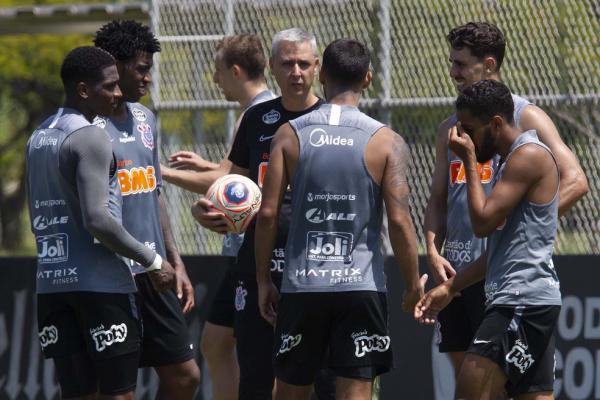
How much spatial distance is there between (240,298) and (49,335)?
1.25 meters

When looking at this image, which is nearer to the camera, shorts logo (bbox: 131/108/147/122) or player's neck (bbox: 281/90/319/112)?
shorts logo (bbox: 131/108/147/122)

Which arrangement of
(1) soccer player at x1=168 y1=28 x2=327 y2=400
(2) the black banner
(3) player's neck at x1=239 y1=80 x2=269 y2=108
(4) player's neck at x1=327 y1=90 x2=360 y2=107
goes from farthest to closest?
1. (2) the black banner
2. (3) player's neck at x1=239 y1=80 x2=269 y2=108
3. (1) soccer player at x1=168 y1=28 x2=327 y2=400
4. (4) player's neck at x1=327 y1=90 x2=360 y2=107

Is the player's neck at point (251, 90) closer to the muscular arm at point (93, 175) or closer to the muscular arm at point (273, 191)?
the muscular arm at point (273, 191)

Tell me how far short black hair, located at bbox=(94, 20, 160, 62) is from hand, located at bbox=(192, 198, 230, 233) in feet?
2.87

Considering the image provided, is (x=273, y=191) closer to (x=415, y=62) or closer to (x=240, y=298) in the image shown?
(x=240, y=298)

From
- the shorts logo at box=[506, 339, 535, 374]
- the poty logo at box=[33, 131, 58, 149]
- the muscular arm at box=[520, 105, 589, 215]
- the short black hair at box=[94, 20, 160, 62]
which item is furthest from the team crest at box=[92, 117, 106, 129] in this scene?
the shorts logo at box=[506, 339, 535, 374]

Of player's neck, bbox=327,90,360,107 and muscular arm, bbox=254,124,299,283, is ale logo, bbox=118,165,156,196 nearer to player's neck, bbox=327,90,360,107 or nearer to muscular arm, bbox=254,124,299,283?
muscular arm, bbox=254,124,299,283

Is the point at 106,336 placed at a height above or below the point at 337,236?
below

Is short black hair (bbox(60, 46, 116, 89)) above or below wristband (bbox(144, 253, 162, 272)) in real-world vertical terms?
above

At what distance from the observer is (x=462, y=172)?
6.28m

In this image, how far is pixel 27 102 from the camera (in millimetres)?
20766

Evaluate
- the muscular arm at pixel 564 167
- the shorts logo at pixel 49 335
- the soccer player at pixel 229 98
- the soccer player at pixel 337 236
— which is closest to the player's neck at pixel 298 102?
the soccer player at pixel 229 98

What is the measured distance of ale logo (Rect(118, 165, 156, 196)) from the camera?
6.10 meters

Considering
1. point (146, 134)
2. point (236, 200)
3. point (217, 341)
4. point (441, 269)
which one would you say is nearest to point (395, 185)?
point (441, 269)
